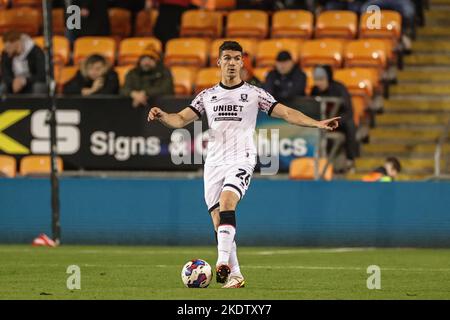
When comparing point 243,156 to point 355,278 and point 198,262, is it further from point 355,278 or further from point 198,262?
point 355,278

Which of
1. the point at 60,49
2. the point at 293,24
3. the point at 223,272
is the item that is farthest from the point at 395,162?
the point at 223,272

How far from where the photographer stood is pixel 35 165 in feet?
66.5

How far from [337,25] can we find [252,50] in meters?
1.50

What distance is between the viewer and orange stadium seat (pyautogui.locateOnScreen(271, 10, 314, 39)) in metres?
23.8

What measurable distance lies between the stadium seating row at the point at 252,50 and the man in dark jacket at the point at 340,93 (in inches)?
102

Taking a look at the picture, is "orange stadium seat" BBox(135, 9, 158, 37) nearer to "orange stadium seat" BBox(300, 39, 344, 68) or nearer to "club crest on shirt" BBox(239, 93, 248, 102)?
"orange stadium seat" BBox(300, 39, 344, 68)

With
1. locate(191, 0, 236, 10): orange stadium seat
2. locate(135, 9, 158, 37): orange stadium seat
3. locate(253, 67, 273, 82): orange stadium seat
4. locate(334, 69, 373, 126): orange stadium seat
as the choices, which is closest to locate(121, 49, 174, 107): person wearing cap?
locate(253, 67, 273, 82): orange stadium seat

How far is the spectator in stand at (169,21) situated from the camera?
2391cm

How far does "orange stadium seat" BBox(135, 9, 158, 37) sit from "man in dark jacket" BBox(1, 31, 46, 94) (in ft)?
13.2

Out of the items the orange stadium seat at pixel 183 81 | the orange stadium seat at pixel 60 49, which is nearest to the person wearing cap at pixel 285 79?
the orange stadium seat at pixel 183 81

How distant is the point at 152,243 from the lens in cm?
1970

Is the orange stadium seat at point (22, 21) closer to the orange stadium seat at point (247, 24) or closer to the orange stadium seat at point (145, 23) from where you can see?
the orange stadium seat at point (145, 23)

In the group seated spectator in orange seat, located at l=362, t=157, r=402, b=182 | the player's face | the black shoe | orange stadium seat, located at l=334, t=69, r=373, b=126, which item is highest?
the player's face
